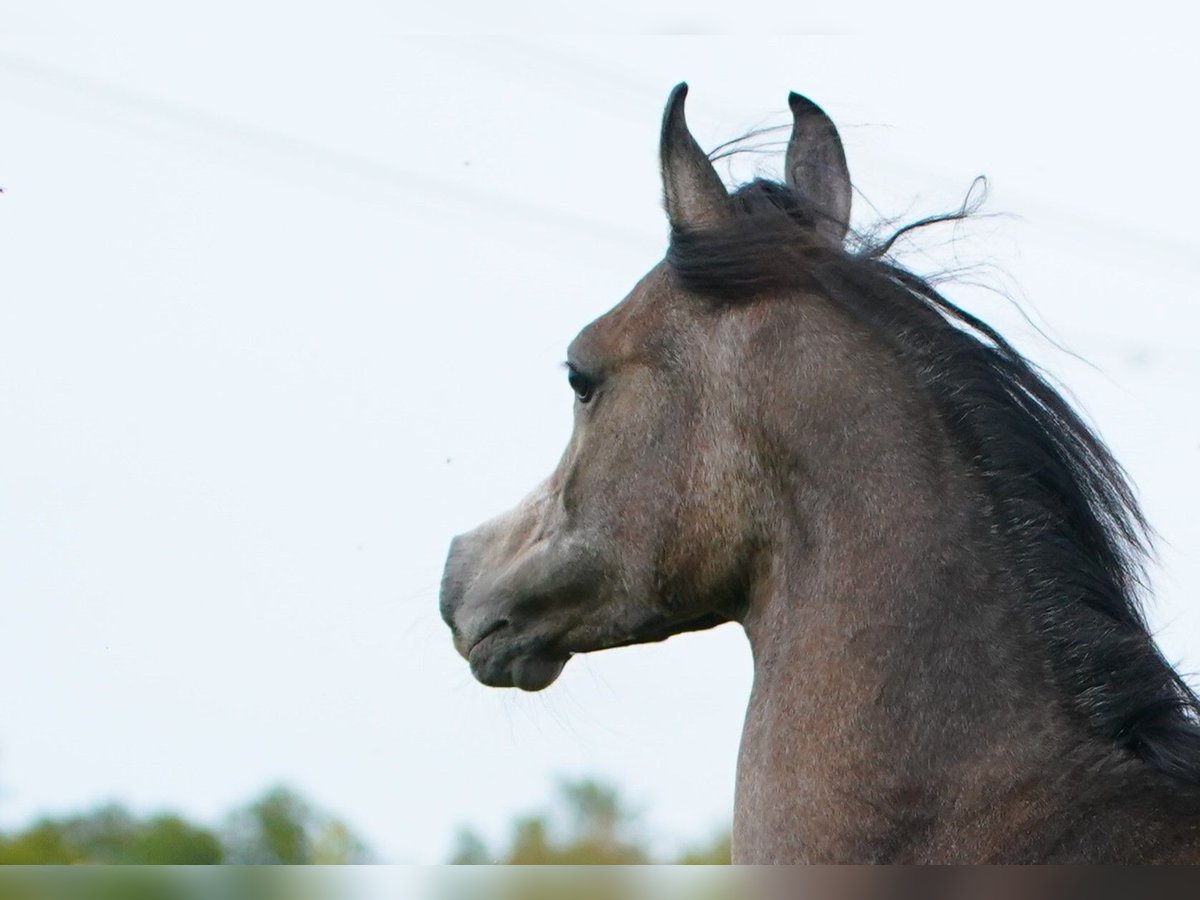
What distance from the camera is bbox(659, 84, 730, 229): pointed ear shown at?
14.9 feet

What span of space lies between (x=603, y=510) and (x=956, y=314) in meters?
1.12

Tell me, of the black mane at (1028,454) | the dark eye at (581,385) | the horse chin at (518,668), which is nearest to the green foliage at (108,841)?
the horse chin at (518,668)

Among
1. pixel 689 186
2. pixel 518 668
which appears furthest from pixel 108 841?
pixel 689 186

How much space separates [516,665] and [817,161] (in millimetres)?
1828

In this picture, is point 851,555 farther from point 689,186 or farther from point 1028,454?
point 689,186

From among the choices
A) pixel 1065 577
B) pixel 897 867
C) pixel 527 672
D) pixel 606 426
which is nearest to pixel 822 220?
pixel 606 426

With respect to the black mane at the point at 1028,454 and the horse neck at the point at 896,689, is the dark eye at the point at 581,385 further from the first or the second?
the horse neck at the point at 896,689

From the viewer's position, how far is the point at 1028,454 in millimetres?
4070

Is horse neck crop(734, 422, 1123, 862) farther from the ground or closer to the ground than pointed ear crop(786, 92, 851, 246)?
closer to the ground

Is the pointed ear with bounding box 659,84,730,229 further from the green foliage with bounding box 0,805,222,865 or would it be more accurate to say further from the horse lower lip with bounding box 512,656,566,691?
the green foliage with bounding box 0,805,222,865

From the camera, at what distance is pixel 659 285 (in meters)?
4.68

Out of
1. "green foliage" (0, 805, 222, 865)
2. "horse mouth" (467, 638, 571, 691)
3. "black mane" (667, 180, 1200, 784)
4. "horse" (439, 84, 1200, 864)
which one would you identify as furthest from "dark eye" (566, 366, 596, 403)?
"green foliage" (0, 805, 222, 865)

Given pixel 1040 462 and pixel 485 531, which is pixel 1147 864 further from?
pixel 485 531

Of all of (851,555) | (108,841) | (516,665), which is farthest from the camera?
(108,841)
